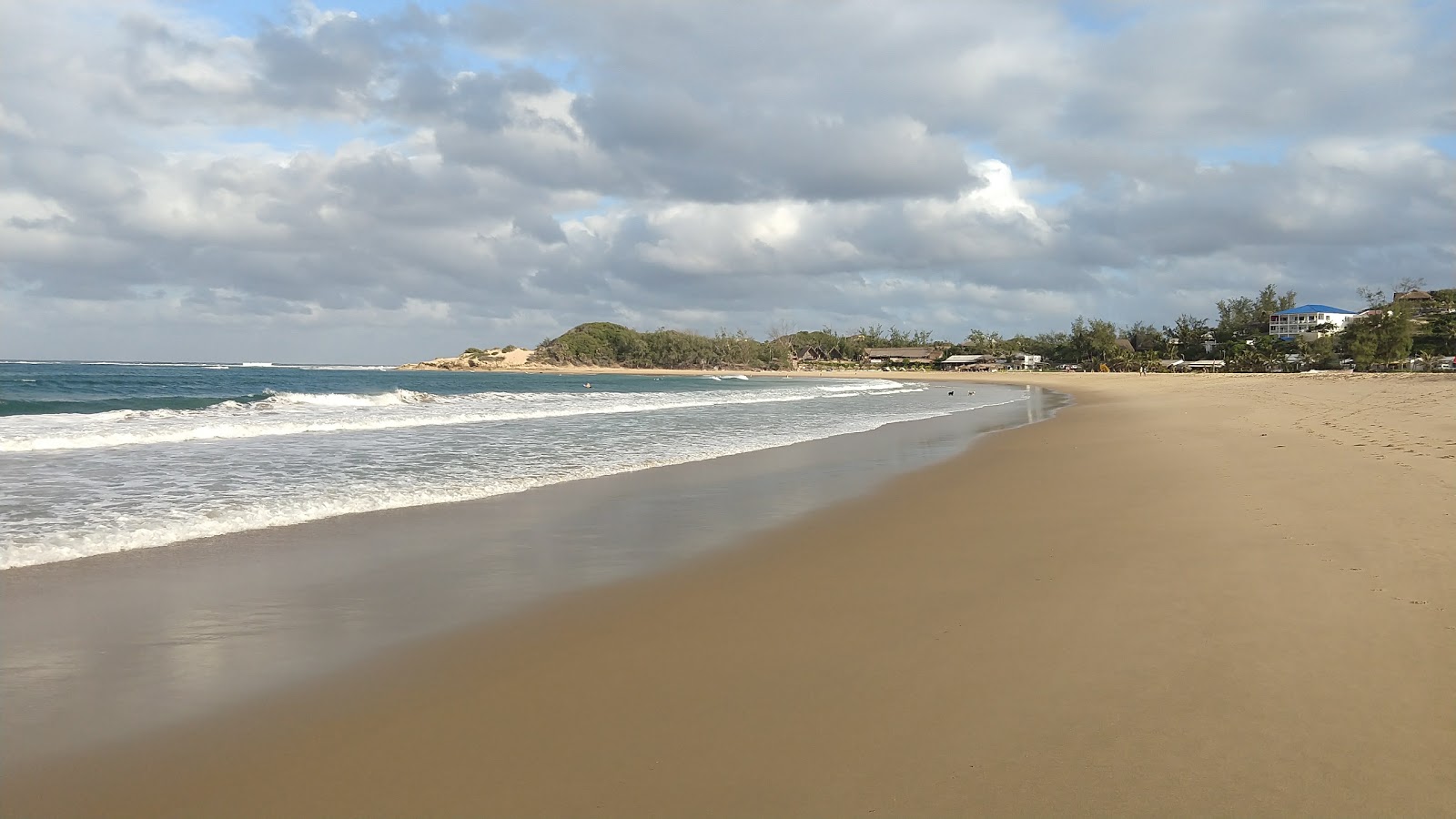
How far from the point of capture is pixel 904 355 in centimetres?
15400

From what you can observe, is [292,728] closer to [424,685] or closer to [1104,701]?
[424,685]

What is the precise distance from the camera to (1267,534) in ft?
22.9

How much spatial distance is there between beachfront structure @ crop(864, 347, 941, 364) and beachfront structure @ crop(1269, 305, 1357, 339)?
4972 cm

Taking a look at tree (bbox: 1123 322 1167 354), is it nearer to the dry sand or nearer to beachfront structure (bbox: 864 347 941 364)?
beachfront structure (bbox: 864 347 941 364)

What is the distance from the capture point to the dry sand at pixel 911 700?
3.08 meters

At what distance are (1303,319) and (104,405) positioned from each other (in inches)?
5297

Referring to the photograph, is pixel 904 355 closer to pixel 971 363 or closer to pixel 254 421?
pixel 971 363

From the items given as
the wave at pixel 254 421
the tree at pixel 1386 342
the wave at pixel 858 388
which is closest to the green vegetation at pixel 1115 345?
the tree at pixel 1386 342

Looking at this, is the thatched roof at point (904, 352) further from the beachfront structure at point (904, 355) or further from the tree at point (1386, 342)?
the tree at point (1386, 342)

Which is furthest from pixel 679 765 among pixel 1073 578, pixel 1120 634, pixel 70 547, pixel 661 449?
pixel 661 449

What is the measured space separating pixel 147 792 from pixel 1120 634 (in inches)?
185

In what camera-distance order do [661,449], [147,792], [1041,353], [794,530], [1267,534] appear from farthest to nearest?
[1041,353] → [661,449] → [794,530] → [1267,534] → [147,792]

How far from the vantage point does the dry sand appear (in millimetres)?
3080

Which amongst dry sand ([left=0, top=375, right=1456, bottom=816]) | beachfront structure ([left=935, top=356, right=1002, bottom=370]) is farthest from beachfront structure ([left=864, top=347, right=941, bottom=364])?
dry sand ([left=0, top=375, right=1456, bottom=816])
